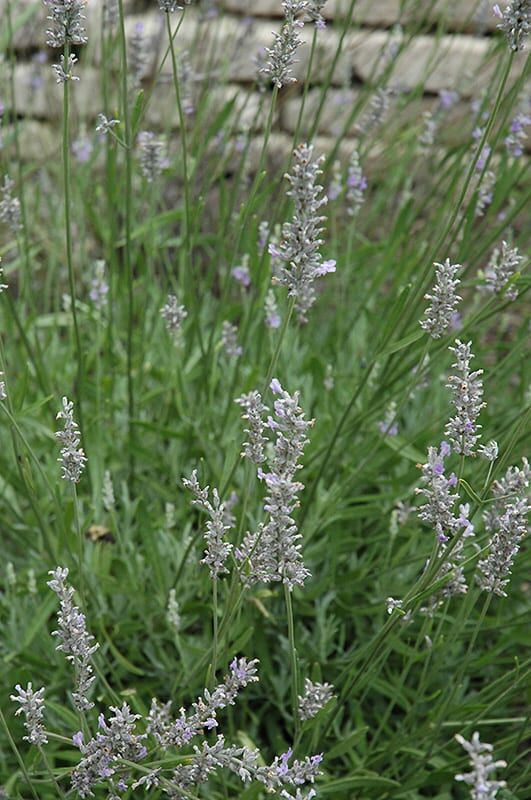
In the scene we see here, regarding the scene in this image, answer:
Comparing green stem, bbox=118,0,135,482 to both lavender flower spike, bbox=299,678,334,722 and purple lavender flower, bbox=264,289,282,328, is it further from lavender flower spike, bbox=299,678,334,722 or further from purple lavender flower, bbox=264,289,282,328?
lavender flower spike, bbox=299,678,334,722

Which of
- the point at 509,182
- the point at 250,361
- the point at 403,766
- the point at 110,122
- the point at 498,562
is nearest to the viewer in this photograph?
the point at 498,562

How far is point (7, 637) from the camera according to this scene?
1.95 metres

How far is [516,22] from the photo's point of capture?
4.21 feet

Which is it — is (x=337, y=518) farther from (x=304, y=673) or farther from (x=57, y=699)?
(x=57, y=699)

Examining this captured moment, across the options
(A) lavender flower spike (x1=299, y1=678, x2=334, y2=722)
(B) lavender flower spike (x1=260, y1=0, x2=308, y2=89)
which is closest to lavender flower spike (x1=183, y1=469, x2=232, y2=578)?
(A) lavender flower spike (x1=299, y1=678, x2=334, y2=722)

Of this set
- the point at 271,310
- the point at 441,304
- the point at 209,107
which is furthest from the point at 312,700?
the point at 209,107

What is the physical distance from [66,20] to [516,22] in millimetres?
572

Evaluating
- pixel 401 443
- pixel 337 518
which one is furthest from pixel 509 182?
pixel 337 518

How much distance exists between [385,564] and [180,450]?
566 mm

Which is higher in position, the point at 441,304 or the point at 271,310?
the point at 441,304

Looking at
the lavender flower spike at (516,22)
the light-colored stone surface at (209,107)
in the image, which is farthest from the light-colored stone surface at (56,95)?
the lavender flower spike at (516,22)

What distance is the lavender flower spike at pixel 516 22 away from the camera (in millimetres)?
1275

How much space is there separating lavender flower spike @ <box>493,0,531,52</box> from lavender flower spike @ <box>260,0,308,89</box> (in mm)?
263

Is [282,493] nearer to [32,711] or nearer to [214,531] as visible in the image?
[214,531]
